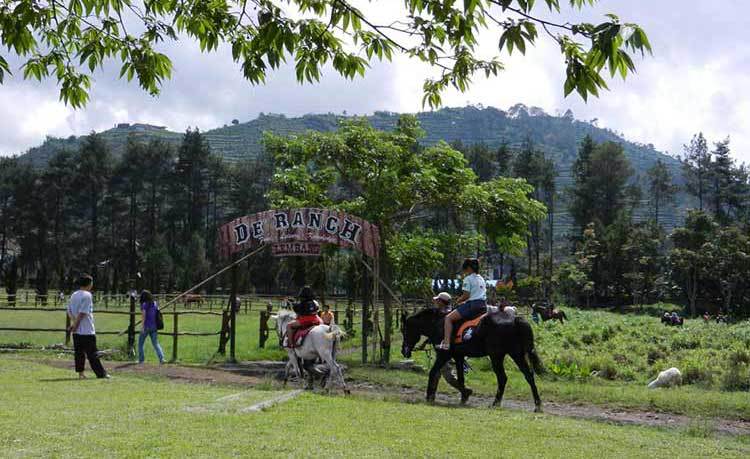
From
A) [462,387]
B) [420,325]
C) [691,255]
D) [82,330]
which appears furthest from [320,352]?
[691,255]

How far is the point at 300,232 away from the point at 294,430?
1013 cm

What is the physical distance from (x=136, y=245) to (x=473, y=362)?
54.8 metres

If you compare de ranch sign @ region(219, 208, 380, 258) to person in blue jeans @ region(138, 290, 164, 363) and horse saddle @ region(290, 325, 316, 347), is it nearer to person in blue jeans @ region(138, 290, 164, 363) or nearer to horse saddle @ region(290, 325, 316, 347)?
person in blue jeans @ region(138, 290, 164, 363)

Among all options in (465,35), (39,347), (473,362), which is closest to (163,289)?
(39,347)

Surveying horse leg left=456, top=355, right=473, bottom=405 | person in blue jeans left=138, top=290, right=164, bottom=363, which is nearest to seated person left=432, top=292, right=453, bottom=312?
horse leg left=456, top=355, right=473, bottom=405

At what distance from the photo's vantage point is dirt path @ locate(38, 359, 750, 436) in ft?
34.1

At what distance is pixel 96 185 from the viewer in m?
70.3

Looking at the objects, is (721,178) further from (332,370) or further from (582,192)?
(332,370)

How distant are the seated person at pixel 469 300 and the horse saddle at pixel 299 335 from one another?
81.8 inches

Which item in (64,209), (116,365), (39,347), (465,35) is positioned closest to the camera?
(465,35)

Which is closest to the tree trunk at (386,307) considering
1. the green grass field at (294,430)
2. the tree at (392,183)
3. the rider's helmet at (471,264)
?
the tree at (392,183)

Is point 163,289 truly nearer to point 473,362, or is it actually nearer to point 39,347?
point 39,347

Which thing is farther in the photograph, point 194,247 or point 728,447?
point 194,247

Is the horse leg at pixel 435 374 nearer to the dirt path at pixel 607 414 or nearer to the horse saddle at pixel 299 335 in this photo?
the dirt path at pixel 607 414
